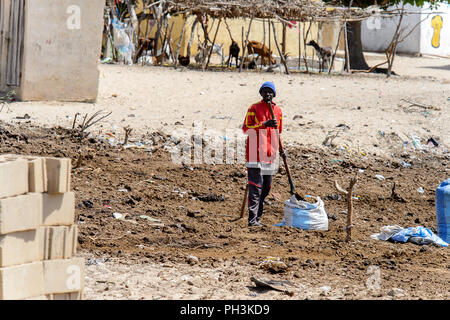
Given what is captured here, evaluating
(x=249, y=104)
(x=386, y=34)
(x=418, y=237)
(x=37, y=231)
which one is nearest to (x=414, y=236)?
→ (x=418, y=237)

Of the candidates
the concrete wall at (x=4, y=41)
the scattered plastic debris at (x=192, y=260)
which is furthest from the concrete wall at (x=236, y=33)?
the scattered plastic debris at (x=192, y=260)

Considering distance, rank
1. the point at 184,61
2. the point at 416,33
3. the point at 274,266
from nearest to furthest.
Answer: the point at 274,266 < the point at 184,61 < the point at 416,33

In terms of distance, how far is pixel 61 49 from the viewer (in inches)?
427

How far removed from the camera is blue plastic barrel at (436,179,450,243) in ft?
20.6

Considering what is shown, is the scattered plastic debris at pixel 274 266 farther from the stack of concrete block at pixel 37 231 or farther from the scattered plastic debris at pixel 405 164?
the scattered plastic debris at pixel 405 164

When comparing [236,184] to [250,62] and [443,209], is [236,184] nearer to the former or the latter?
[443,209]

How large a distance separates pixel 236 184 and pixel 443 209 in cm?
285

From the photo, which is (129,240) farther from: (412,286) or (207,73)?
(207,73)

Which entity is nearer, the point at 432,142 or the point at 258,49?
the point at 432,142

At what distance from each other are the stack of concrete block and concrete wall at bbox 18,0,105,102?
7248mm

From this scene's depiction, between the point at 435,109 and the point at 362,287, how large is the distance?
8048mm

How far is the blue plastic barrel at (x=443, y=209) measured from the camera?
247 inches

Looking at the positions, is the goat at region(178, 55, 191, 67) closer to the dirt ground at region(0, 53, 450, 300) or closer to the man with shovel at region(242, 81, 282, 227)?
the dirt ground at region(0, 53, 450, 300)

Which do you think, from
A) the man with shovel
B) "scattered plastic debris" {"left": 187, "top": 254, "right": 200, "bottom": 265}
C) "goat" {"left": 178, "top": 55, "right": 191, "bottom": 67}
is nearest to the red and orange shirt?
the man with shovel
